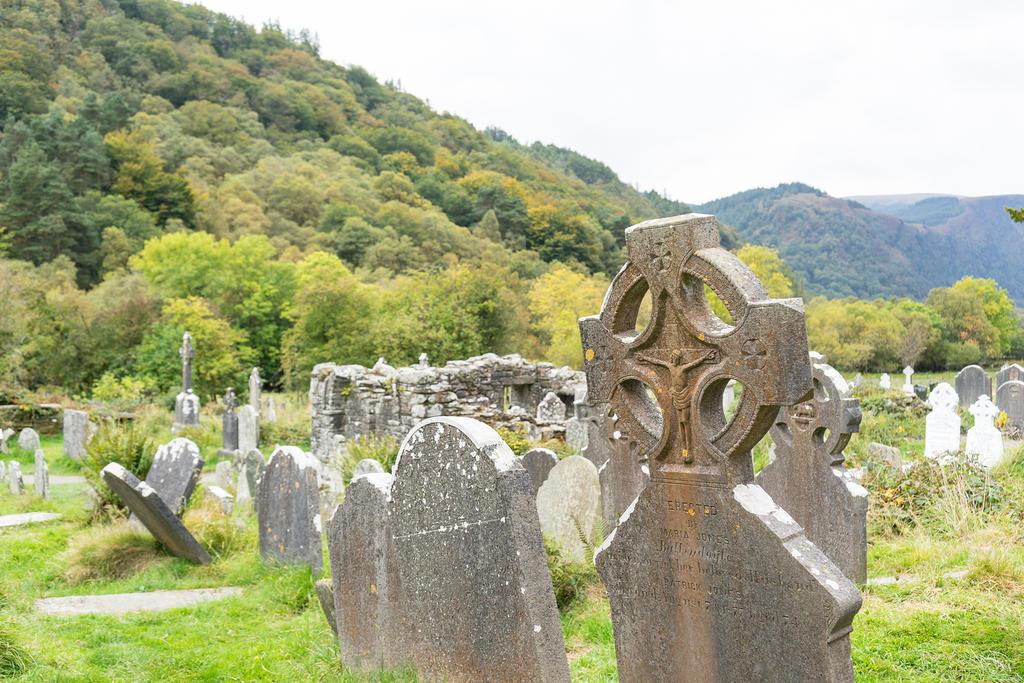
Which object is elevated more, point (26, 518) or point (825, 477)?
point (825, 477)

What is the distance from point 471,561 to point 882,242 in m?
88.4

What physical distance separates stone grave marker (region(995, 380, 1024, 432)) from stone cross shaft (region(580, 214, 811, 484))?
484 inches

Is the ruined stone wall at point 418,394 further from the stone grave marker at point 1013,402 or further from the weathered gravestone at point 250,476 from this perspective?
the stone grave marker at point 1013,402

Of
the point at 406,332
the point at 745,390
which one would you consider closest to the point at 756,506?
the point at 745,390

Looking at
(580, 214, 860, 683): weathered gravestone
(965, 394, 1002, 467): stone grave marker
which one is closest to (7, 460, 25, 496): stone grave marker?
(580, 214, 860, 683): weathered gravestone

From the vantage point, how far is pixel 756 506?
288 cm

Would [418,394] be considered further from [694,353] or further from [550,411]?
[694,353]

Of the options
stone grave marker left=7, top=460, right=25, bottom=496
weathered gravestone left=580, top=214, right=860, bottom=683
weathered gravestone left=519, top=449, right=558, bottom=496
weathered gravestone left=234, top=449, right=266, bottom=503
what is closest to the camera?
weathered gravestone left=580, top=214, right=860, bottom=683

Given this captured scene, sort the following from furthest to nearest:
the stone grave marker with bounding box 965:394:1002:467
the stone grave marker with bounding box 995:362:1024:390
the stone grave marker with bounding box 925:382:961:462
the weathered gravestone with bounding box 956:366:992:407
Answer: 1. the weathered gravestone with bounding box 956:366:992:407
2. the stone grave marker with bounding box 995:362:1024:390
3. the stone grave marker with bounding box 925:382:961:462
4. the stone grave marker with bounding box 965:394:1002:467

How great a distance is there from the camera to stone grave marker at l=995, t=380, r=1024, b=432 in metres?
12.6

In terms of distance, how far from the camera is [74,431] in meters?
17.2

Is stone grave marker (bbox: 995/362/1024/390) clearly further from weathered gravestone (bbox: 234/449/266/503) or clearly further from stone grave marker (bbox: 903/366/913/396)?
weathered gravestone (bbox: 234/449/266/503)

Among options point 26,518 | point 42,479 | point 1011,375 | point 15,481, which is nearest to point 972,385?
point 1011,375

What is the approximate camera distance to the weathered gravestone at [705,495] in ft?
8.98
